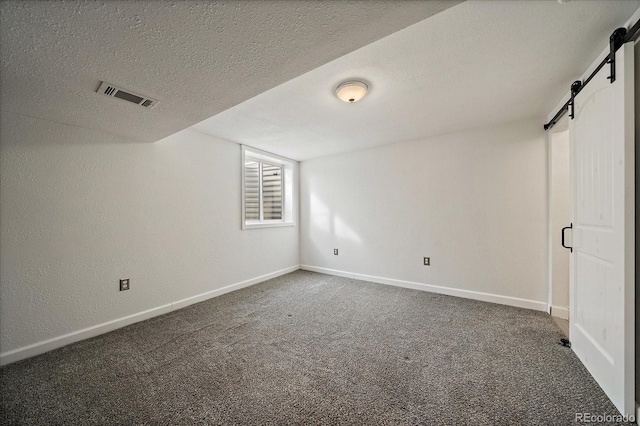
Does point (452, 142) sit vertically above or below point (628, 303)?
above

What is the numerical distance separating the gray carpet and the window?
1.83 meters

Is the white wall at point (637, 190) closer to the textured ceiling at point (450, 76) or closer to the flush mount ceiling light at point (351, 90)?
the textured ceiling at point (450, 76)

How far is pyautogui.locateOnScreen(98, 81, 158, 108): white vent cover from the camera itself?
1503 millimetres

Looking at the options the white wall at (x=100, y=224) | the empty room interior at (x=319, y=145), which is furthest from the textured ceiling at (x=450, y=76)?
the white wall at (x=100, y=224)

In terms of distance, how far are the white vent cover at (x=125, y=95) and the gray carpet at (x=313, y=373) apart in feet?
6.29

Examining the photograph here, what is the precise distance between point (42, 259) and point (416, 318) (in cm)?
347

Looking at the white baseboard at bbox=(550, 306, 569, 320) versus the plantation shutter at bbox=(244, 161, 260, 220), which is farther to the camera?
the plantation shutter at bbox=(244, 161, 260, 220)

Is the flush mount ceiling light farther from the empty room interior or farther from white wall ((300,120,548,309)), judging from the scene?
white wall ((300,120,548,309))

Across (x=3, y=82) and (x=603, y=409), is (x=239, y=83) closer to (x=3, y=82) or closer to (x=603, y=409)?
(x=3, y=82)

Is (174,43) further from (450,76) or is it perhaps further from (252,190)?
(252,190)

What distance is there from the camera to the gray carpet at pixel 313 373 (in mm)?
1340

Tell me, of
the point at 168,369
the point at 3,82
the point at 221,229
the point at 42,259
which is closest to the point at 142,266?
the point at 42,259

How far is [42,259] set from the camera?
1991mm

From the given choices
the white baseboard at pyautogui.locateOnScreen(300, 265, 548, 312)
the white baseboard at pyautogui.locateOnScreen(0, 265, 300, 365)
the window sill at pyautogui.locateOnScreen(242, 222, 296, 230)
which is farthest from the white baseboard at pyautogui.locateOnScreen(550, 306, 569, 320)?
the white baseboard at pyautogui.locateOnScreen(0, 265, 300, 365)
